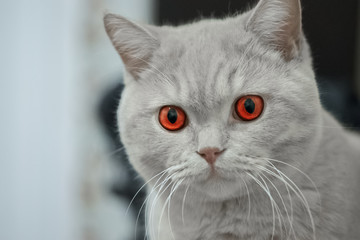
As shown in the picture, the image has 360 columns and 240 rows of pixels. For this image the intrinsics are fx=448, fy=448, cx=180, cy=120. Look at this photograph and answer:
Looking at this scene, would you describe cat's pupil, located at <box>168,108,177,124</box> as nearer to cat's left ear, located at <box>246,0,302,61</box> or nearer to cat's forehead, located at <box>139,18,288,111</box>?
cat's forehead, located at <box>139,18,288,111</box>

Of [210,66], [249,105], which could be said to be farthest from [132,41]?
[249,105]

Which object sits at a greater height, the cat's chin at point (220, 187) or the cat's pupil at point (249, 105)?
the cat's pupil at point (249, 105)

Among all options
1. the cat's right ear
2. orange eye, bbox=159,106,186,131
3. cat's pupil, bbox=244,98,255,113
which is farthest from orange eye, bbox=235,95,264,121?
the cat's right ear

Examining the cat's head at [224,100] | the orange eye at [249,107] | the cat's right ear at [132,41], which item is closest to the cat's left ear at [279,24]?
the cat's head at [224,100]

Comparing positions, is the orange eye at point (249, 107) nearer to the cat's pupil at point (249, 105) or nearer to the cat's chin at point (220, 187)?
the cat's pupil at point (249, 105)

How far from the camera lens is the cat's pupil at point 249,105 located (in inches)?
36.6

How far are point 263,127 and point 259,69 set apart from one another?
0.14 m

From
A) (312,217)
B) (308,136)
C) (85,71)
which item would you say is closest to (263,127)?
(308,136)

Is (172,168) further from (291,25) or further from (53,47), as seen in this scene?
(53,47)

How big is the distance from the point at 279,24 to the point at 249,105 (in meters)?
0.19

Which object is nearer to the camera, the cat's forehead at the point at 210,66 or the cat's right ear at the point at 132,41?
the cat's forehead at the point at 210,66

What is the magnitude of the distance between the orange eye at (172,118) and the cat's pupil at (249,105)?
0.45 feet

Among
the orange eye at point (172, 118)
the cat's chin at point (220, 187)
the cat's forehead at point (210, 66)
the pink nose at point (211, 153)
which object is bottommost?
the cat's chin at point (220, 187)

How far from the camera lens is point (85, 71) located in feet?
8.21
